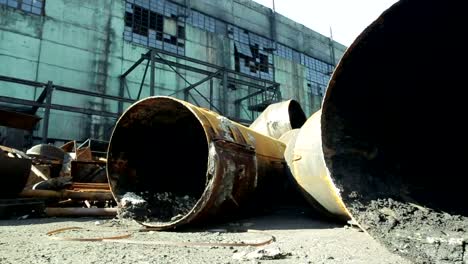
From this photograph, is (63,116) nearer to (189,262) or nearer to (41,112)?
(41,112)

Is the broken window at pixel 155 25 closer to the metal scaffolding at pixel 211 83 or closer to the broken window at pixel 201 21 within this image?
the broken window at pixel 201 21

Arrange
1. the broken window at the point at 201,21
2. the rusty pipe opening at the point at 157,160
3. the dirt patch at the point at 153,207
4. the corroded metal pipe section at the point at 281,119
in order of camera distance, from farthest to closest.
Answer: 1. the broken window at the point at 201,21
2. the corroded metal pipe section at the point at 281,119
3. the rusty pipe opening at the point at 157,160
4. the dirt patch at the point at 153,207

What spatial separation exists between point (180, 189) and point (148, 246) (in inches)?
85.5

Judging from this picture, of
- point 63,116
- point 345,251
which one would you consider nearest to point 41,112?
point 63,116

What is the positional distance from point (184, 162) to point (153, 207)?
1.16 meters

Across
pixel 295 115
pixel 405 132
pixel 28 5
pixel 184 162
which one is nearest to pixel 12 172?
pixel 184 162

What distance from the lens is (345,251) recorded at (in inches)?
85.7

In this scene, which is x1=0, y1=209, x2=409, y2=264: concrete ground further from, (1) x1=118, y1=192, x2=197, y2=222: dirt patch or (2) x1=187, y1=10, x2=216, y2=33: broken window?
(2) x1=187, y1=10, x2=216, y2=33: broken window

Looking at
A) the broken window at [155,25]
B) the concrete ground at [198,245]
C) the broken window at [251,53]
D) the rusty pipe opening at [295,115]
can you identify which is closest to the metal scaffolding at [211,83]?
the broken window at [155,25]

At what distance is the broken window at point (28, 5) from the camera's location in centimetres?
1345

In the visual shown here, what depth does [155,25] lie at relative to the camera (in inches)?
664

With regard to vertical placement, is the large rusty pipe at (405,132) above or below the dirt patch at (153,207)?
above

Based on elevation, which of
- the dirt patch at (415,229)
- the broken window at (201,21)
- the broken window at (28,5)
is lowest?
the dirt patch at (415,229)

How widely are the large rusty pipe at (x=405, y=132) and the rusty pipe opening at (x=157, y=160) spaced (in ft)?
5.48
